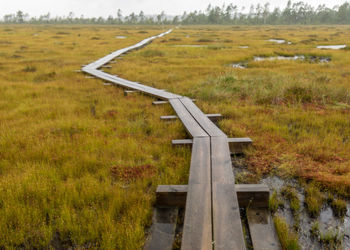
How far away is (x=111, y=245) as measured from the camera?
2.47 m

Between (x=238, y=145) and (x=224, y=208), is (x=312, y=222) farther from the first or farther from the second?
(x=238, y=145)

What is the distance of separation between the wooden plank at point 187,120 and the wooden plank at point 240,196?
1723 millimetres

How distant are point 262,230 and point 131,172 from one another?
2.05 metres

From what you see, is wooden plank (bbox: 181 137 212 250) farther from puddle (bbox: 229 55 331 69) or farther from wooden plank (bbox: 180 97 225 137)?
puddle (bbox: 229 55 331 69)

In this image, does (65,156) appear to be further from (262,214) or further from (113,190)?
(262,214)

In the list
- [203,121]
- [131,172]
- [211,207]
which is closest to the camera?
[211,207]

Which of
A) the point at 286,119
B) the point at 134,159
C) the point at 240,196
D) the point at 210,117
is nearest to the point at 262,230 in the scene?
the point at 240,196

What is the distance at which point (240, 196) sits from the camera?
2.99 metres

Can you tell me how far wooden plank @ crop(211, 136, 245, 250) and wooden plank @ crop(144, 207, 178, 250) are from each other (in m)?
0.51

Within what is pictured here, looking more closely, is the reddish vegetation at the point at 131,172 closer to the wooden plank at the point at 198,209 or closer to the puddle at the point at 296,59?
the wooden plank at the point at 198,209

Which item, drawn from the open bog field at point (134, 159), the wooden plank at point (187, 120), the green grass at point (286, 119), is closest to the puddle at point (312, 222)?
the open bog field at point (134, 159)

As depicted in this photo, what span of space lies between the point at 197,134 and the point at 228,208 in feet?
7.16

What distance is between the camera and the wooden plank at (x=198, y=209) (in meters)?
2.25

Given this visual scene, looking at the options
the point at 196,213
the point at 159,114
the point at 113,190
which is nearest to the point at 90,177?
the point at 113,190
